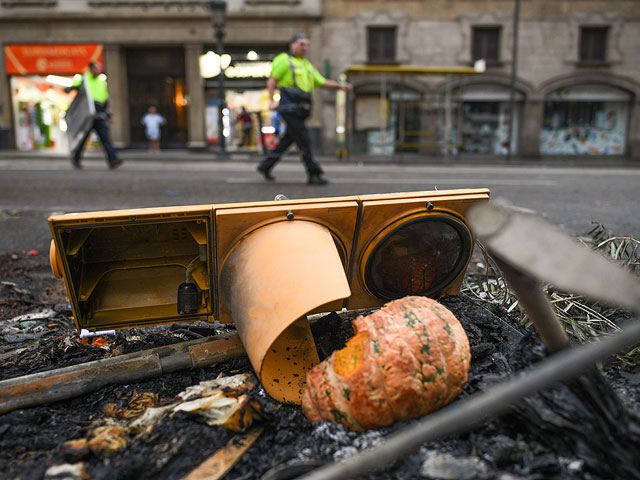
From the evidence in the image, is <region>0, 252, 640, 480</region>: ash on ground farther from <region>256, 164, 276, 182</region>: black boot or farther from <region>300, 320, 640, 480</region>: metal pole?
<region>256, 164, 276, 182</region>: black boot

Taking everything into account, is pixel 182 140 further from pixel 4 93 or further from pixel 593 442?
pixel 593 442

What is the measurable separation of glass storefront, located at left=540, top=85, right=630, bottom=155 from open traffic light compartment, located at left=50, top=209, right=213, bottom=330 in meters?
21.4

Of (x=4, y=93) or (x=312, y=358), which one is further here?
(x=4, y=93)

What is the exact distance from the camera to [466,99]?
20.4 m

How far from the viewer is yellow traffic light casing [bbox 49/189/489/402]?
1688 millimetres

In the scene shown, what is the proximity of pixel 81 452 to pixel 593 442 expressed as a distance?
51.8 inches

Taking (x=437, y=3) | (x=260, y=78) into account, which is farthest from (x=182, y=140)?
(x=437, y=3)

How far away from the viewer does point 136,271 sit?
83.4 inches

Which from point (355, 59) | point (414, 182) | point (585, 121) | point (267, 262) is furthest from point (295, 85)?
point (585, 121)

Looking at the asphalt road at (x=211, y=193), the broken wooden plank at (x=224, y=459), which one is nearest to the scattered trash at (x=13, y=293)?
the asphalt road at (x=211, y=193)

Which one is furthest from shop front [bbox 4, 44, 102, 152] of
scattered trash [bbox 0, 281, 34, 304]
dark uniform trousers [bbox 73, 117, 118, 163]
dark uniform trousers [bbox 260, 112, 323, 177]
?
scattered trash [bbox 0, 281, 34, 304]

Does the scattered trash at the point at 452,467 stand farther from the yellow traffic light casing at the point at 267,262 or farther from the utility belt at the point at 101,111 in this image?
the utility belt at the point at 101,111


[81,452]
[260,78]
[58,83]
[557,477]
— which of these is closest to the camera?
[557,477]

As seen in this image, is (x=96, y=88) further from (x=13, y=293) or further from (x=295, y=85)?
(x=13, y=293)
